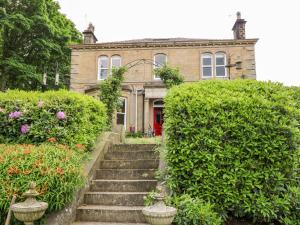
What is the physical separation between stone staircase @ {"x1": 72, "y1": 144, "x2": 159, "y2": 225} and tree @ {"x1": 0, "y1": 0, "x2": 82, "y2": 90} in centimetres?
1625

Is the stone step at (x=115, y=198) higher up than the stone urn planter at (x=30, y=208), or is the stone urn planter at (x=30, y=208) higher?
the stone urn planter at (x=30, y=208)

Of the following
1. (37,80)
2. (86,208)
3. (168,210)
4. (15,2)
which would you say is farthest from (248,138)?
(15,2)

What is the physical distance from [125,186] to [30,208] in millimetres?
2276

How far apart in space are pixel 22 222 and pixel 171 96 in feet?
11.1

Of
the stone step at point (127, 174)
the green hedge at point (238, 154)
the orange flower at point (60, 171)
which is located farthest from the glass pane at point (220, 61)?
the orange flower at point (60, 171)

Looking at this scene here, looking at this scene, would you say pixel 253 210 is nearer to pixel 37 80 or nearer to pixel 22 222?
pixel 22 222

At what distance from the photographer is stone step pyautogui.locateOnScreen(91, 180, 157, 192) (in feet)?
18.6

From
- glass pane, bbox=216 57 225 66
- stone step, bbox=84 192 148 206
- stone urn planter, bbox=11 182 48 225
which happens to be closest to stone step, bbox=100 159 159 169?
stone step, bbox=84 192 148 206

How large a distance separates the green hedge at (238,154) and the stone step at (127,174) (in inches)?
44.8

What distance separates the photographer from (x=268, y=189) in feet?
15.3

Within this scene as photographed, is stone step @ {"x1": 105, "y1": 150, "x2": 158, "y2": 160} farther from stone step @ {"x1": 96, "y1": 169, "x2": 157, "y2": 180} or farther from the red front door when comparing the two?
the red front door

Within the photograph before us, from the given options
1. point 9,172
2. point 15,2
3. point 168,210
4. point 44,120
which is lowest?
point 168,210

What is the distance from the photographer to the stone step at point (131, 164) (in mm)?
6477

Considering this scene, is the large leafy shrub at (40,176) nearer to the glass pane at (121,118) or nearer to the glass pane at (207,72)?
the glass pane at (121,118)
